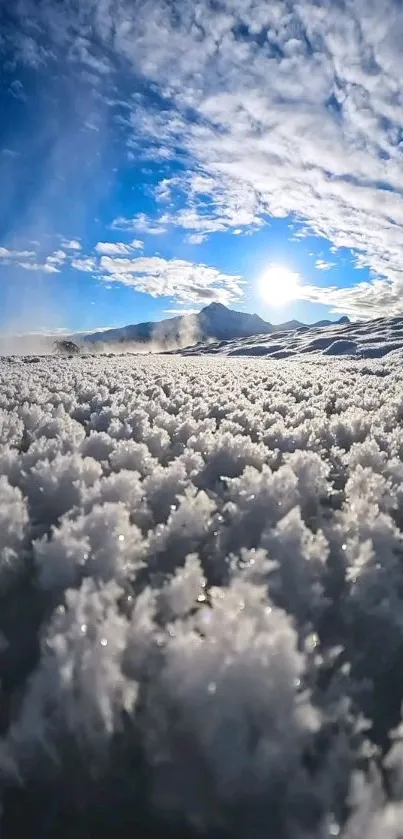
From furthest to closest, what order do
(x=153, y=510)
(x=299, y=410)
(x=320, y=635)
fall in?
(x=299, y=410), (x=153, y=510), (x=320, y=635)

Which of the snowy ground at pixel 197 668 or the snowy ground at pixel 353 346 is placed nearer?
the snowy ground at pixel 197 668

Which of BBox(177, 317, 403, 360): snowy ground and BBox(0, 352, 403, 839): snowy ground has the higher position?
BBox(0, 352, 403, 839): snowy ground

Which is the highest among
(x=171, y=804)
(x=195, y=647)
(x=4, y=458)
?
(x=4, y=458)

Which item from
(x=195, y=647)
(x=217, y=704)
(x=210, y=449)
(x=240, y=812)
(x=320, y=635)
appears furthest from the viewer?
(x=210, y=449)

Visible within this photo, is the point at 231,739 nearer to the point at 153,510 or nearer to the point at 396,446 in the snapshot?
the point at 153,510

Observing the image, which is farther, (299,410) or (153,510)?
(299,410)

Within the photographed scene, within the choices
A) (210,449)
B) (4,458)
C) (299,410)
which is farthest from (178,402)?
(4,458)

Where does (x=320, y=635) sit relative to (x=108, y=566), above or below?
below

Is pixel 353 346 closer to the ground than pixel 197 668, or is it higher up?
closer to the ground

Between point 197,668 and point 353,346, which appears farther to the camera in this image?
point 353,346

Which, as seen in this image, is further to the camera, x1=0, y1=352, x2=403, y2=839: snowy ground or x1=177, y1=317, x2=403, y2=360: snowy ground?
x1=177, y1=317, x2=403, y2=360: snowy ground

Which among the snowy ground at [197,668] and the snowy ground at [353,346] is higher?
the snowy ground at [197,668]
